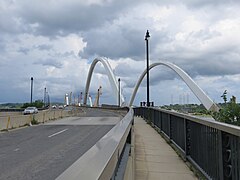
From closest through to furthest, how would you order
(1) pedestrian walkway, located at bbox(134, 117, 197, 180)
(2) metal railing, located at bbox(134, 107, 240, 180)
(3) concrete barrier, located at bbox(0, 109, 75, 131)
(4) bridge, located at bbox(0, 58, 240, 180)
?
1. (4) bridge, located at bbox(0, 58, 240, 180)
2. (2) metal railing, located at bbox(134, 107, 240, 180)
3. (1) pedestrian walkway, located at bbox(134, 117, 197, 180)
4. (3) concrete barrier, located at bbox(0, 109, 75, 131)

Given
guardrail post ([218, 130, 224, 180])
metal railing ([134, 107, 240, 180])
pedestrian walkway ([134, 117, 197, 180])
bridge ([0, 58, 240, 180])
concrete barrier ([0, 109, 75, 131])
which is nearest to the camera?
bridge ([0, 58, 240, 180])

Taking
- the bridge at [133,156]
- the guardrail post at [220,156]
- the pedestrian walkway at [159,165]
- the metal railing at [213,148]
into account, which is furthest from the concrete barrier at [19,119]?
the guardrail post at [220,156]

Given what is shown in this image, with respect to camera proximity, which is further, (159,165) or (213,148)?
(159,165)

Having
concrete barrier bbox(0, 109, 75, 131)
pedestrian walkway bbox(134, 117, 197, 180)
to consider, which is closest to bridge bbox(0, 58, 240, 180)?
pedestrian walkway bbox(134, 117, 197, 180)

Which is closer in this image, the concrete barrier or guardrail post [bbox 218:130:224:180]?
guardrail post [bbox 218:130:224:180]

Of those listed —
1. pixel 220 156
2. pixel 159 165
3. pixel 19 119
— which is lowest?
pixel 159 165

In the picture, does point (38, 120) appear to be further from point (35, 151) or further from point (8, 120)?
point (35, 151)

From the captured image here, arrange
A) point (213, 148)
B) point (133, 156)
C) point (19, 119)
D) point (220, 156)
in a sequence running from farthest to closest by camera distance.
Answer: point (19, 119), point (133, 156), point (213, 148), point (220, 156)

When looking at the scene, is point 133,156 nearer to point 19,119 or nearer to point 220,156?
point 220,156

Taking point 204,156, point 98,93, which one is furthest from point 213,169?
point 98,93

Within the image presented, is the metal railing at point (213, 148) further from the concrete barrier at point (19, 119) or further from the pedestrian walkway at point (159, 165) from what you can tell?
the concrete barrier at point (19, 119)

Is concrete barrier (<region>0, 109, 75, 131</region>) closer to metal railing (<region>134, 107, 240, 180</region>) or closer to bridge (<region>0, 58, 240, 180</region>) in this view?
bridge (<region>0, 58, 240, 180</region>)

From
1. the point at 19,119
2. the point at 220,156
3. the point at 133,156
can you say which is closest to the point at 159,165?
the point at 133,156

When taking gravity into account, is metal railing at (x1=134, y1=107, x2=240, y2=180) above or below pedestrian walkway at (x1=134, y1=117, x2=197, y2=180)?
above
